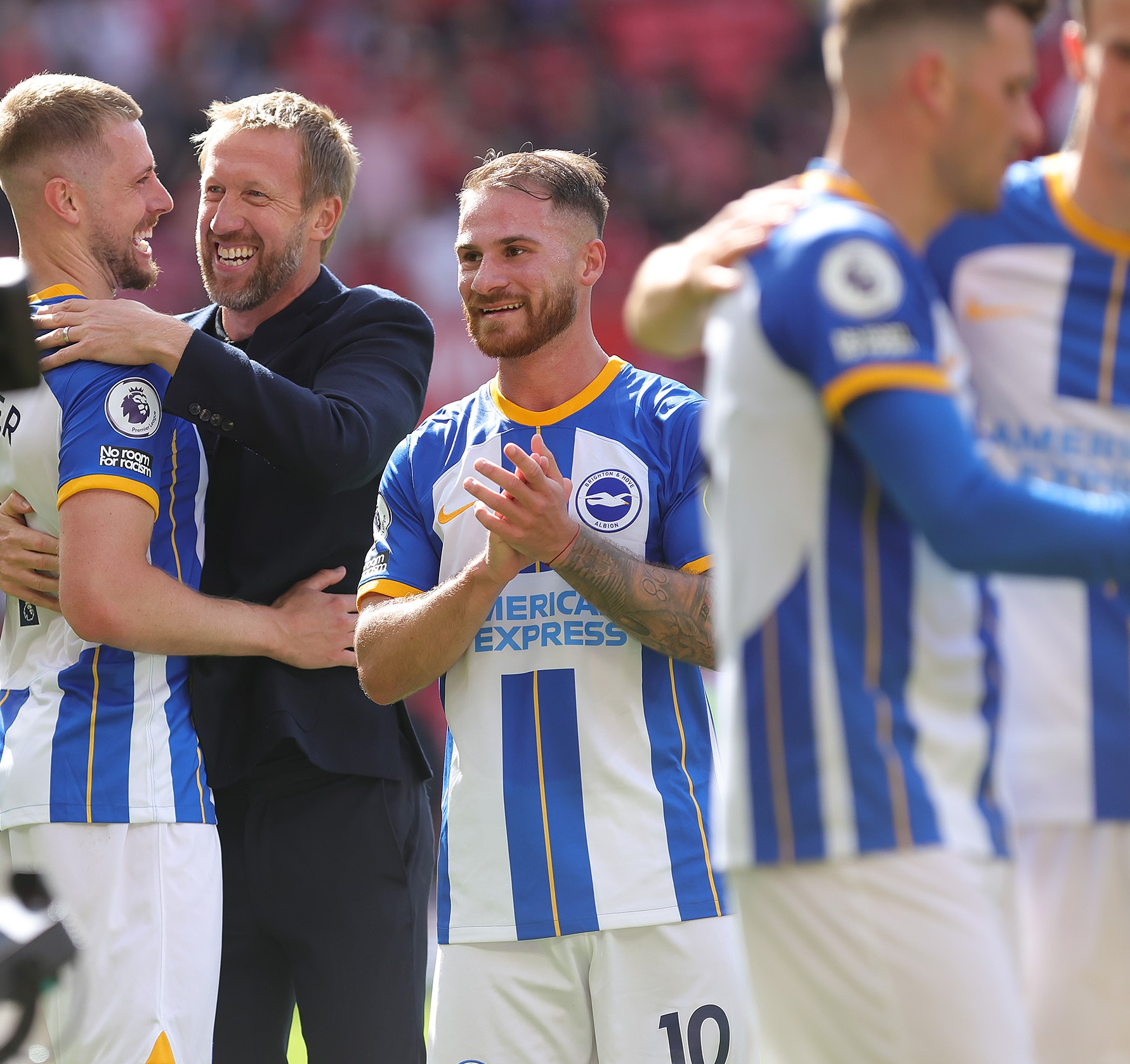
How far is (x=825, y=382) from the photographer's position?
74.1 inches

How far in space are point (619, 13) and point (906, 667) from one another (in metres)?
12.7

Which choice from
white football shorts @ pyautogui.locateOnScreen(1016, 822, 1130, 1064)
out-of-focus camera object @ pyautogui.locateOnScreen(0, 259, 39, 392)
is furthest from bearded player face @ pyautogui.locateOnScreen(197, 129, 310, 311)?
→ white football shorts @ pyautogui.locateOnScreen(1016, 822, 1130, 1064)

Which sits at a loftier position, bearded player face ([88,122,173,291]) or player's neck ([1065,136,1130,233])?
bearded player face ([88,122,173,291])

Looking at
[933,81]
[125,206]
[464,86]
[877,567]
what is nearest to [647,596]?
→ [877,567]

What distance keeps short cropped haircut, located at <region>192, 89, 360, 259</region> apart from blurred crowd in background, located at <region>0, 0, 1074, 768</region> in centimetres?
824

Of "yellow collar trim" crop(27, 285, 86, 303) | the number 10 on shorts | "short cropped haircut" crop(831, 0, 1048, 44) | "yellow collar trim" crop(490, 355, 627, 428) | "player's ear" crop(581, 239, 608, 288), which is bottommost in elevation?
the number 10 on shorts

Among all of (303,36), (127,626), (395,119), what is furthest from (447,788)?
(303,36)

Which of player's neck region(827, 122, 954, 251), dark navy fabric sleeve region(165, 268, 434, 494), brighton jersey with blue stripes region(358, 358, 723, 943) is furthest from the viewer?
dark navy fabric sleeve region(165, 268, 434, 494)

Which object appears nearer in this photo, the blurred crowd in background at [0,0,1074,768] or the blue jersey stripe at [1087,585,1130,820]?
the blue jersey stripe at [1087,585,1130,820]

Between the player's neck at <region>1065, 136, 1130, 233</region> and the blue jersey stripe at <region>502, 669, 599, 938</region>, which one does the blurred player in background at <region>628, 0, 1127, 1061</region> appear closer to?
the player's neck at <region>1065, 136, 1130, 233</region>

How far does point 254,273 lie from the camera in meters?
3.66

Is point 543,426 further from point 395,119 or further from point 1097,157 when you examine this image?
point 395,119

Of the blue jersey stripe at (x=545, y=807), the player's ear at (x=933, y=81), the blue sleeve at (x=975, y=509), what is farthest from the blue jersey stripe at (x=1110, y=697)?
the blue jersey stripe at (x=545, y=807)

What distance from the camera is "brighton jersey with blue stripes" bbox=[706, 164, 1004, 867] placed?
1.91m
